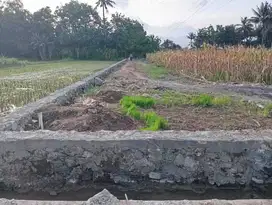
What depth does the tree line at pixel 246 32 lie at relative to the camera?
41.2 metres

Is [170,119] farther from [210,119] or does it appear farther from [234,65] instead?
[234,65]

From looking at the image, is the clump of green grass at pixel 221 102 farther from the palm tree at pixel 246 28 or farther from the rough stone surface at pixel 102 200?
the palm tree at pixel 246 28

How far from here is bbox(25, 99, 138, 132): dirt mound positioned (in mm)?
5203

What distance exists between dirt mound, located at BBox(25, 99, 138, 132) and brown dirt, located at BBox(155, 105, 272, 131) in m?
0.80

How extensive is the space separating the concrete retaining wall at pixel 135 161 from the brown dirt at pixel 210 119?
4.12 ft

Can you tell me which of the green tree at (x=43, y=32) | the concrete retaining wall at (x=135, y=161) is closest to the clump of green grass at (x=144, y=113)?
the concrete retaining wall at (x=135, y=161)

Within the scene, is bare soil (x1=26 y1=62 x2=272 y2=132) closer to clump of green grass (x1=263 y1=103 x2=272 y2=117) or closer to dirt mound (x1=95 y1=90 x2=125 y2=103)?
clump of green grass (x1=263 y1=103 x2=272 y2=117)

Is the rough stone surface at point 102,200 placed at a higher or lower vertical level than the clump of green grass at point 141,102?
higher

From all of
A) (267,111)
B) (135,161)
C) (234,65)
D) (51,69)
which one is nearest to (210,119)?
(267,111)

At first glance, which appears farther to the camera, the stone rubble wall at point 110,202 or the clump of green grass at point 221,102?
the clump of green grass at point 221,102

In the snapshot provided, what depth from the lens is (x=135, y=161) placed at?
3.86 meters

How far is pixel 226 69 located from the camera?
1238 centimetres

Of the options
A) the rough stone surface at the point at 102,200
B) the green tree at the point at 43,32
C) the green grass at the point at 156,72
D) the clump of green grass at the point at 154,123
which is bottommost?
the green grass at the point at 156,72

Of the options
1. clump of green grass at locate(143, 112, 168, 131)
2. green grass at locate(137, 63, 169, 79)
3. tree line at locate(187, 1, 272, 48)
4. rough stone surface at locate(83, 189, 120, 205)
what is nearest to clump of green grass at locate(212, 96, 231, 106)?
clump of green grass at locate(143, 112, 168, 131)
